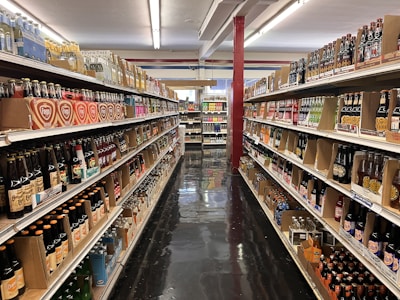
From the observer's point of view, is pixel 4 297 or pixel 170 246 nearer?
pixel 4 297

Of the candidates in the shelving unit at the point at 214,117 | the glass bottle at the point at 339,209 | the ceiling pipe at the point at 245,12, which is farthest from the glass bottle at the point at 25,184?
the shelving unit at the point at 214,117

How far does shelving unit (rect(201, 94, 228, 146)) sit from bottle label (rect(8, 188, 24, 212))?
10967 millimetres

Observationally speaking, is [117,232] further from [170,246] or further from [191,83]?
[191,83]

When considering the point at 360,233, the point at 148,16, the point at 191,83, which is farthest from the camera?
the point at 191,83

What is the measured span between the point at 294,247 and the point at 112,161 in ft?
6.58

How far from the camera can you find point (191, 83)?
437 inches

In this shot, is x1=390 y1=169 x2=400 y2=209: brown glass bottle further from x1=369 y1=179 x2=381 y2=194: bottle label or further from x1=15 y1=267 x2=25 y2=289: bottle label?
x1=15 y1=267 x2=25 y2=289: bottle label

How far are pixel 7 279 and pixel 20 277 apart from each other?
99mm

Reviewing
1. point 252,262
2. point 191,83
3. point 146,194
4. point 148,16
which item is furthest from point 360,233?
point 191,83

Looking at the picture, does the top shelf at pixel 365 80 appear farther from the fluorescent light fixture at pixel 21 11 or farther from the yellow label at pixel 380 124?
the fluorescent light fixture at pixel 21 11

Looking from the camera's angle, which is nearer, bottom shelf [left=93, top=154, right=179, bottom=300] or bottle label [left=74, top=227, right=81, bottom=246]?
bottle label [left=74, top=227, right=81, bottom=246]

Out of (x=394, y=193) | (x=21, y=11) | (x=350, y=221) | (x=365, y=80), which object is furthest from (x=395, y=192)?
(x=21, y=11)

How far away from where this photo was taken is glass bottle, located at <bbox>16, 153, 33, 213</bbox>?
1534 millimetres

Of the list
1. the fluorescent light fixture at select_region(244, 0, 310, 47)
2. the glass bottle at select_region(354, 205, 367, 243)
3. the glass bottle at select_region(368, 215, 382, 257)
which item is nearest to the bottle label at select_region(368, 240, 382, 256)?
the glass bottle at select_region(368, 215, 382, 257)
